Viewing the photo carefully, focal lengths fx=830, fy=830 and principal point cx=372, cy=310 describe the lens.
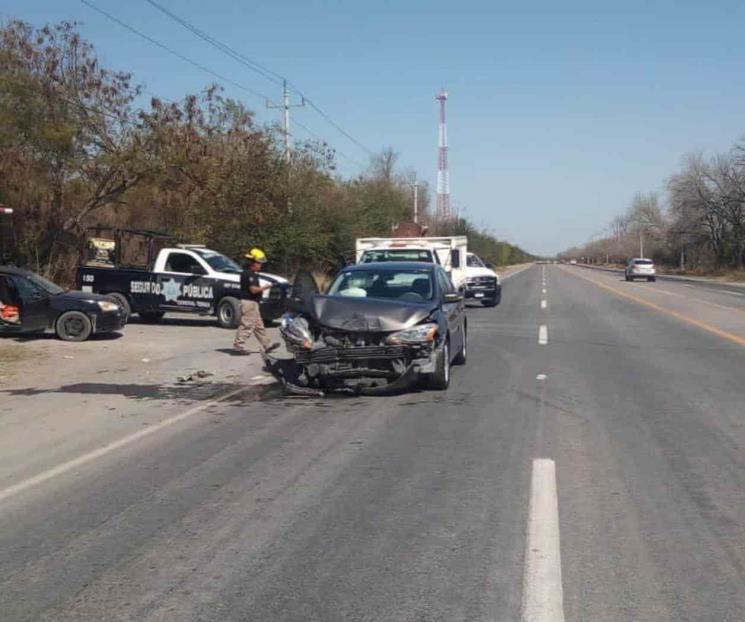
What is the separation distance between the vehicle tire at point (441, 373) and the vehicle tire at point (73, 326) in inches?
349

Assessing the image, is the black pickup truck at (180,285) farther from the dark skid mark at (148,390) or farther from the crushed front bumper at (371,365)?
the crushed front bumper at (371,365)

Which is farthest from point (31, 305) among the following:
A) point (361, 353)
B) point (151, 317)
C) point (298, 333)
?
point (361, 353)

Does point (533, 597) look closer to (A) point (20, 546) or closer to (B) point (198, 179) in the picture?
(A) point (20, 546)

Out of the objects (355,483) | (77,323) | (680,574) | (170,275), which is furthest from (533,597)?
(170,275)

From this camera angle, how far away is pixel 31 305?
1620cm

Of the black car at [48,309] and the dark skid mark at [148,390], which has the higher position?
the black car at [48,309]

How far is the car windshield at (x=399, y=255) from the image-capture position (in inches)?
808

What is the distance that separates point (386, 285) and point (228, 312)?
925cm

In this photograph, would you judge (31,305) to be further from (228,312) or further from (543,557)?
(543,557)

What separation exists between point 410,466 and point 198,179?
22252 mm

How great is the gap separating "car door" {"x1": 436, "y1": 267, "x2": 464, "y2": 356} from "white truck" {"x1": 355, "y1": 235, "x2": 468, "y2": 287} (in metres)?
7.45

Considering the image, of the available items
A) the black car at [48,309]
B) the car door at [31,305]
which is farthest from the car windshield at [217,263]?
the car door at [31,305]

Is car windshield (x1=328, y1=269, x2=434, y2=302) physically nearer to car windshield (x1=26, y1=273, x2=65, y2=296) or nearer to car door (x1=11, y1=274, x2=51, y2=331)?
car door (x1=11, y1=274, x2=51, y2=331)

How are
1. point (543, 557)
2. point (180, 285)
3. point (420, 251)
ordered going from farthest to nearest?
point (420, 251) < point (180, 285) < point (543, 557)
